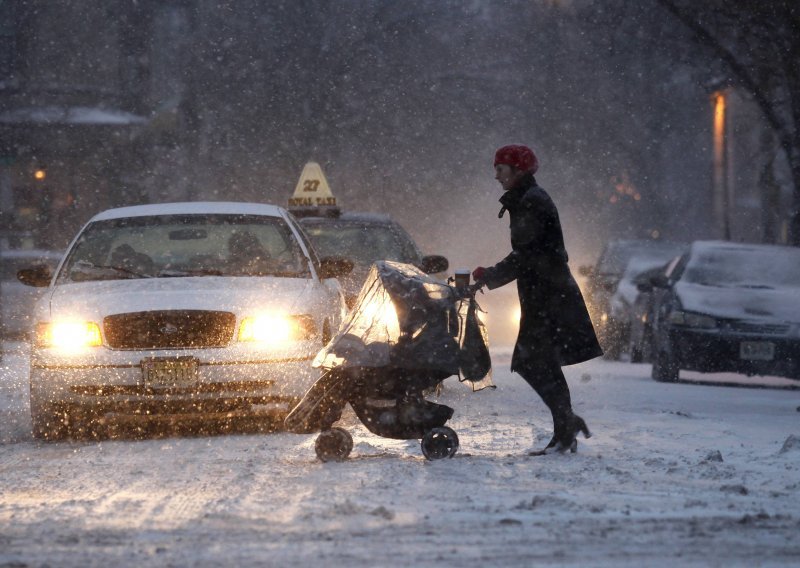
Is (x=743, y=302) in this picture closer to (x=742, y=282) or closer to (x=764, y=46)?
(x=742, y=282)

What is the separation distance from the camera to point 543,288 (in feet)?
27.5

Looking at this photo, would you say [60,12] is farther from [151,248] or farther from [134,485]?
[134,485]

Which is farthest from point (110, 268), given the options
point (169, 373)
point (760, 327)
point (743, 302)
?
point (743, 302)

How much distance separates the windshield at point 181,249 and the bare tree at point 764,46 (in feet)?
36.1

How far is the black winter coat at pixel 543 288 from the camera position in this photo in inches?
328

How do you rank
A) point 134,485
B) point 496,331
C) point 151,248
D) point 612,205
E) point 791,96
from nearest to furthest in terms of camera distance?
point 134,485 → point 151,248 → point 791,96 → point 496,331 → point 612,205

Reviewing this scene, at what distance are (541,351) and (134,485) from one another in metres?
2.32

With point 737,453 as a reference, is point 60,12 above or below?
above

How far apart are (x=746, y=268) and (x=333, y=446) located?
935cm

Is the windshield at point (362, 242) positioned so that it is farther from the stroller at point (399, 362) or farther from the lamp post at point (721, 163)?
the lamp post at point (721, 163)

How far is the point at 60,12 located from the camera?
1563 inches

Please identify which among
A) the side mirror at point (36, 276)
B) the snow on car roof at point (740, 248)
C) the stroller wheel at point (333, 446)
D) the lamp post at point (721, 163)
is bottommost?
the stroller wheel at point (333, 446)

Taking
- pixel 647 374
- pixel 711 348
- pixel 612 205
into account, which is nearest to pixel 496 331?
pixel 647 374

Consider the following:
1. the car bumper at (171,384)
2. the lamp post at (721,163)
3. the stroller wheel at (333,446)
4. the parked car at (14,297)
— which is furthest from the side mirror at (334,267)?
the lamp post at (721,163)
